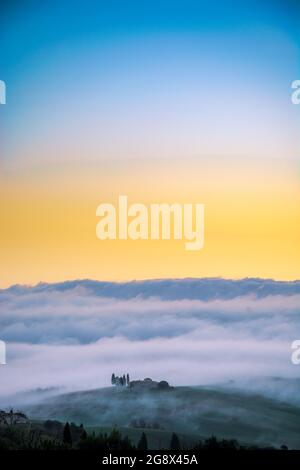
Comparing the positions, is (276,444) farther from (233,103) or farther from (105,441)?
(233,103)

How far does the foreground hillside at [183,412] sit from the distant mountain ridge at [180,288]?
50 centimetres

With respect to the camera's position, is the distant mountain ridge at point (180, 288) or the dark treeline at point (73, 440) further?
the distant mountain ridge at point (180, 288)

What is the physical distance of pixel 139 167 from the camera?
4.43m

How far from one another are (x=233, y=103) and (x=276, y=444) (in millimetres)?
1833

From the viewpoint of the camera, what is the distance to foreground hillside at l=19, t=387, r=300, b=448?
4305mm

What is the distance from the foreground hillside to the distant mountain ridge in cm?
50

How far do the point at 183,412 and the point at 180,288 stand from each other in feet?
2.15

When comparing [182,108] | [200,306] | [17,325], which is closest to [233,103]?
[182,108]

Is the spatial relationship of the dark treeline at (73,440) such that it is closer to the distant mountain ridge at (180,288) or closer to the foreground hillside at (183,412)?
the foreground hillside at (183,412)

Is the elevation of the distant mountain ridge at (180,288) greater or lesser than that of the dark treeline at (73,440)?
greater

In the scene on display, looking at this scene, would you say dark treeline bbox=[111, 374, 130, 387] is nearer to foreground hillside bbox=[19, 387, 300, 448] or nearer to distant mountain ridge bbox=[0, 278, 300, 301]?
foreground hillside bbox=[19, 387, 300, 448]

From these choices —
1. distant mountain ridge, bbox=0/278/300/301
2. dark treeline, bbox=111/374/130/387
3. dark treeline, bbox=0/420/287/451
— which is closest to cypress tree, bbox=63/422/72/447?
dark treeline, bbox=0/420/287/451

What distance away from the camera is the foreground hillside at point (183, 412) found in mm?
4305

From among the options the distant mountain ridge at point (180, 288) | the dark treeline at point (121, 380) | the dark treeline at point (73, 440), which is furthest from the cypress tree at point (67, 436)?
the distant mountain ridge at point (180, 288)
